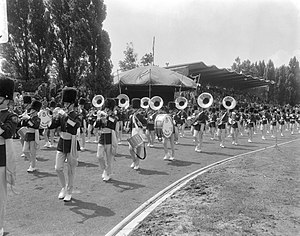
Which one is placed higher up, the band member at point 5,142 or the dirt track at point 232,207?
the band member at point 5,142

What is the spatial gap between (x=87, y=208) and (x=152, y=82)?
24.5 meters

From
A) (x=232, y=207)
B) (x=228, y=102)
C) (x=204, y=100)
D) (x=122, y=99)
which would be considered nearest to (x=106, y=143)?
(x=232, y=207)

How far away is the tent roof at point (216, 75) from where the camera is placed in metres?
35.1

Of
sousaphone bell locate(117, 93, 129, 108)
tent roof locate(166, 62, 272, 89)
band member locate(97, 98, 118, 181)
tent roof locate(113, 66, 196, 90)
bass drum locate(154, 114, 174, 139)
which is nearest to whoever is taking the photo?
band member locate(97, 98, 118, 181)

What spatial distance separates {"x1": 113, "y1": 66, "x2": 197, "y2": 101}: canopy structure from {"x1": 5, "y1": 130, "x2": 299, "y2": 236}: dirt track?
18.6 m

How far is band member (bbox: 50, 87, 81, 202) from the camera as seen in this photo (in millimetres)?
7000

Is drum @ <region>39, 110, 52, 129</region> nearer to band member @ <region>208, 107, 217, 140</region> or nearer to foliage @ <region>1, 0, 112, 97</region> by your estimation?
foliage @ <region>1, 0, 112, 97</region>

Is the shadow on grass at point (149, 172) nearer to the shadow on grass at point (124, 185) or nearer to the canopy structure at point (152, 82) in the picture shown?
the shadow on grass at point (124, 185)

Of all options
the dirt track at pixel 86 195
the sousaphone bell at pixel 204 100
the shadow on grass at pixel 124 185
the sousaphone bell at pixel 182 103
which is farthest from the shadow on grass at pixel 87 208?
the sousaphone bell at pixel 182 103

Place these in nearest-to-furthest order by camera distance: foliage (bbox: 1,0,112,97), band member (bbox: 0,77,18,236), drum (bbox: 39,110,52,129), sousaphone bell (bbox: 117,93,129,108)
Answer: band member (bbox: 0,77,18,236) → drum (bbox: 39,110,52,129) → sousaphone bell (bbox: 117,93,129,108) → foliage (bbox: 1,0,112,97)

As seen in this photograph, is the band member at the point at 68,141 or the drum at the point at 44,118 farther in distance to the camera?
the drum at the point at 44,118

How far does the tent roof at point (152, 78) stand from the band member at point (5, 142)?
2462cm

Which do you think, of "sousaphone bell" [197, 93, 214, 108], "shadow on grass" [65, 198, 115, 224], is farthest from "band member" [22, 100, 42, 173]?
"sousaphone bell" [197, 93, 214, 108]

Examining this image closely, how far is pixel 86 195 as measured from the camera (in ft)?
24.0
